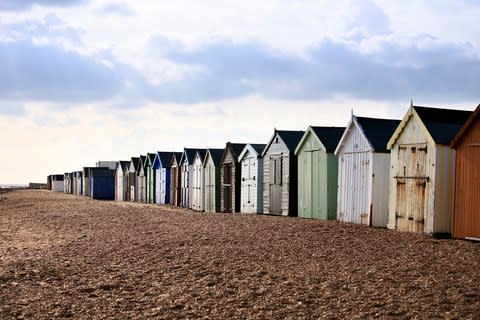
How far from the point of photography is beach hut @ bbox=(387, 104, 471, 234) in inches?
658

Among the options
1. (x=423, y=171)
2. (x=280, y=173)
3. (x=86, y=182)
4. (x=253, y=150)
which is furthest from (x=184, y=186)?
(x=86, y=182)

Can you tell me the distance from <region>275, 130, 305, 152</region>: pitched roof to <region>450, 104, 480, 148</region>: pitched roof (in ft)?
32.4

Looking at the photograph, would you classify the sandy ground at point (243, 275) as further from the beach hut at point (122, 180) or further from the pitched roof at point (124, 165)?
the beach hut at point (122, 180)

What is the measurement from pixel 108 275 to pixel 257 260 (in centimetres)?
321

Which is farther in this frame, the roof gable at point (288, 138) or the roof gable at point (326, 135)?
the roof gable at point (288, 138)

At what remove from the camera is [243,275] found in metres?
11.4

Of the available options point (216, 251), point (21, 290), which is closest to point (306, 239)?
point (216, 251)

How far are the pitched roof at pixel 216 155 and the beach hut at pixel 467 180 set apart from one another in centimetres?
1758

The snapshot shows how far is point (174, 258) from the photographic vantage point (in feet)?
44.7

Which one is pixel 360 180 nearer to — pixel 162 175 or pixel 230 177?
pixel 230 177

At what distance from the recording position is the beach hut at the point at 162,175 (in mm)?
41469

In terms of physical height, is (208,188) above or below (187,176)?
below

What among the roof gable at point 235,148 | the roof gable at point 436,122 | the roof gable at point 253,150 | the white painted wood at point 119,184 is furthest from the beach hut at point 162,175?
the roof gable at point 436,122

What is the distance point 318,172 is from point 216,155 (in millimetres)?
10584
